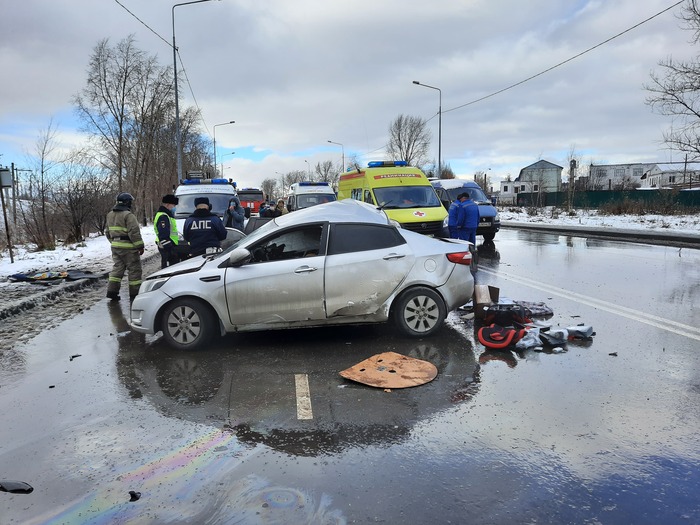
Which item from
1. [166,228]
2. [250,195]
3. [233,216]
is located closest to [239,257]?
[166,228]

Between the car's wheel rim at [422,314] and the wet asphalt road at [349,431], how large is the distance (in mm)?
261

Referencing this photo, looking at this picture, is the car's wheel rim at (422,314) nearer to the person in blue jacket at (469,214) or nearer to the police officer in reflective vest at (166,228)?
the police officer in reflective vest at (166,228)

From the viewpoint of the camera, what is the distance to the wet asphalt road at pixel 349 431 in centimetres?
281

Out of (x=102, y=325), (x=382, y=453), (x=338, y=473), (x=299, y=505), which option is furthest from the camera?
(x=102, y=325)

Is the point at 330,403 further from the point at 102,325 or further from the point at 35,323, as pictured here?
the point at 35,323

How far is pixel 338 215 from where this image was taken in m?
6.21

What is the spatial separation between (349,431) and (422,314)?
2.57 m

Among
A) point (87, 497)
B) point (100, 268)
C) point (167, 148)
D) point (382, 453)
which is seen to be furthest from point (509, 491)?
point (167, 148)

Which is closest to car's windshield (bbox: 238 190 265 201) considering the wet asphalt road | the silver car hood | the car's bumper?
the wet asphalt road

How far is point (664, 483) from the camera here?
295 cm

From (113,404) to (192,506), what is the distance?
191 centimetres

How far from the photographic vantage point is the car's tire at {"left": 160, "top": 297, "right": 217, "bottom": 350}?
5652 millimetres

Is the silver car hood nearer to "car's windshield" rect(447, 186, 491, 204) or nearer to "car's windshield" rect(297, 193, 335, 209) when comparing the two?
"car's windshield" rect(447, 186, 491, 204)

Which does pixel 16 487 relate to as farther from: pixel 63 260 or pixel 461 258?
pixel 63 260
